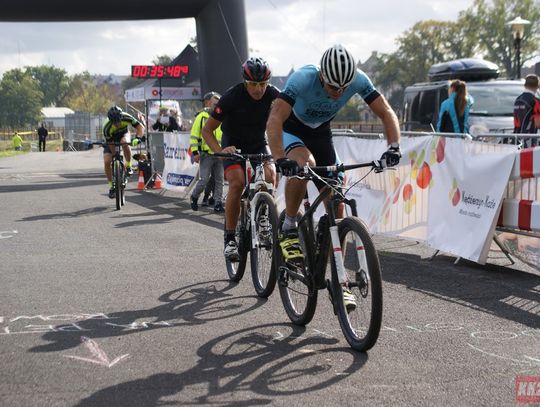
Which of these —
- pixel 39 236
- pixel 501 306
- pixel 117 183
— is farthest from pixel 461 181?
pixel 117 183

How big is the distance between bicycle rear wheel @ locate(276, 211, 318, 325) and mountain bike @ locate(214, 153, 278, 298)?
0.79 feet

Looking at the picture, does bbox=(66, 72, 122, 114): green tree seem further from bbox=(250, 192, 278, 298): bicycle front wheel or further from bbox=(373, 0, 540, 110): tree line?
bbox=(250, 192, 278, 298): bicycle front wheel

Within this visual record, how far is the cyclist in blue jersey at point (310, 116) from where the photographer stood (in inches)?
216

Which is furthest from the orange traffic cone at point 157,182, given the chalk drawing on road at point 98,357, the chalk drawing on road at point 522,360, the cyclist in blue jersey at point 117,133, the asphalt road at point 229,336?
the chalk drawing on road at point 522,360

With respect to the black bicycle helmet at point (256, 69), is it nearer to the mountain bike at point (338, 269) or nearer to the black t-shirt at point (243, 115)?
the black t-shirt at point (243, 115)

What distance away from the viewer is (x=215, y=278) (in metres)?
7.94

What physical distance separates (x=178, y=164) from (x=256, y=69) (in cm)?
1158

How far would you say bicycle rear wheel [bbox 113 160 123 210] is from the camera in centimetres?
1470

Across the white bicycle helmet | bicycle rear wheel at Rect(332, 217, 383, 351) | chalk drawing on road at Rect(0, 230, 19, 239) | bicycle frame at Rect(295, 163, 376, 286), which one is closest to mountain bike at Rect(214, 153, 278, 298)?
bicycle frame at Rect(295, 163, 376, 286)

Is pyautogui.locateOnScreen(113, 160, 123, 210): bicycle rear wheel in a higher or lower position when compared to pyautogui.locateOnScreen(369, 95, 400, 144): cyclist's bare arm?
lower

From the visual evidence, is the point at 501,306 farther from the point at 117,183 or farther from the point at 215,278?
the point at 117,183

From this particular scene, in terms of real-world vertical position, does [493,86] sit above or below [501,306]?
above

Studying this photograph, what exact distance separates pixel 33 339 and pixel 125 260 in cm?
358

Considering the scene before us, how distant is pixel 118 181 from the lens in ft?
48.7
